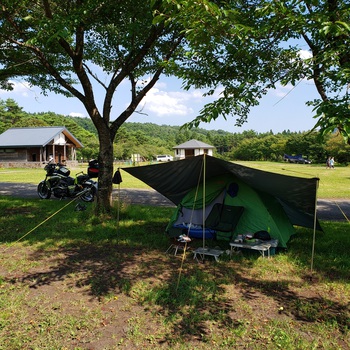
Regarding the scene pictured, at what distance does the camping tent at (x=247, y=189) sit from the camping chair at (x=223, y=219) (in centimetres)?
14

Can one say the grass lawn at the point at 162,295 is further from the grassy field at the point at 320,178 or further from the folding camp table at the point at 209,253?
the grassy field at the point at 320,178

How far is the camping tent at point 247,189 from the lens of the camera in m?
5.04

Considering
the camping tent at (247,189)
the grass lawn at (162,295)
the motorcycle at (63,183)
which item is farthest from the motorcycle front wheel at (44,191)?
the camping tent at (247,189)

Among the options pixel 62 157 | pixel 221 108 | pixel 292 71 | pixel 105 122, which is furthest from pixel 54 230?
pixel 62 157

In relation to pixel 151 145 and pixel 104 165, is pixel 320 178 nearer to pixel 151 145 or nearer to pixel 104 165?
pixel 104 165

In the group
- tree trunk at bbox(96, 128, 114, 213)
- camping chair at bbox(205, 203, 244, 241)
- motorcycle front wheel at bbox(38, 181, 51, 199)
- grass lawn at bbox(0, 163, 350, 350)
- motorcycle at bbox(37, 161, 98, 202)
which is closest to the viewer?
grass lawn at bbox(0, 163, 350, 350)

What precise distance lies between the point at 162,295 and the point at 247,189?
111 inches

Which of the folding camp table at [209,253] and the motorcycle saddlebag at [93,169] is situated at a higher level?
the motorcycle saddlebag at [93,169]

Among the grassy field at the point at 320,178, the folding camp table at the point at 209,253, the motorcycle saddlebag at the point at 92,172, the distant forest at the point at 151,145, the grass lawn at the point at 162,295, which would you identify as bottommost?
the grass lawn at the point at 162,295

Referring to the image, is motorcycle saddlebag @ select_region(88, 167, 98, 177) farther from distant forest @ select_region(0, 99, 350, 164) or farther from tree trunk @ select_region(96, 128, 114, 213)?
distant forest @ select_region(0, 99, 350, 164)

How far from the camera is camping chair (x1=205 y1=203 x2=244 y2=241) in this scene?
5.61 metres

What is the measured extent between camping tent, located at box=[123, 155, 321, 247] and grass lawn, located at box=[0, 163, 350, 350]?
20.0 inches

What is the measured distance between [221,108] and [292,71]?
1.07m

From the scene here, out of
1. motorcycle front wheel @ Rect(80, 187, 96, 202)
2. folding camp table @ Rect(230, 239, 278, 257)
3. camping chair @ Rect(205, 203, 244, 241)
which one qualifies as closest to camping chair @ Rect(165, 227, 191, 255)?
camping chair @ Rect(205, 203, 244, 241)
